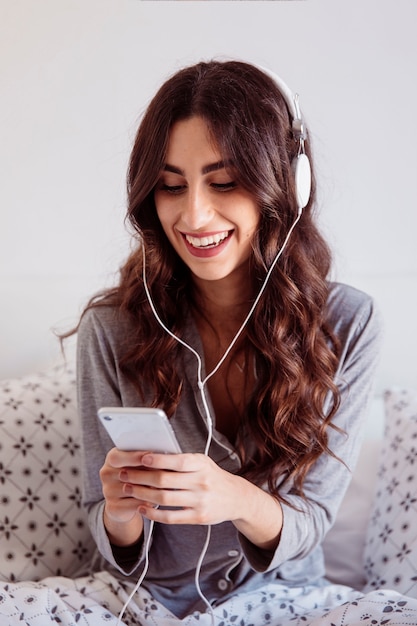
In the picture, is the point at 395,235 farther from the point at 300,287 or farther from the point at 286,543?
the point at 286,543

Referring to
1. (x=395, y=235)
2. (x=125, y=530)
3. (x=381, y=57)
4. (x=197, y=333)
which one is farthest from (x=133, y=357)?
(x=381, y=57)

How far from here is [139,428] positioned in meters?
0.80

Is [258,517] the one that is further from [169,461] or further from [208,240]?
[208,240]

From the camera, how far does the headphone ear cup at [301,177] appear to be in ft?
3.30

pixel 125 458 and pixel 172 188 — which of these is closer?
pixel 125 458

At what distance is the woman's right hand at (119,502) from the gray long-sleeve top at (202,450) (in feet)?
0.08

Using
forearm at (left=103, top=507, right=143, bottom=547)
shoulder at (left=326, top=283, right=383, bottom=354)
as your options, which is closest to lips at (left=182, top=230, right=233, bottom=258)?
shoulder at (left=326, top=283, right=383, bottom=354)

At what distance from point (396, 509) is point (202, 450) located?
0.35 meters

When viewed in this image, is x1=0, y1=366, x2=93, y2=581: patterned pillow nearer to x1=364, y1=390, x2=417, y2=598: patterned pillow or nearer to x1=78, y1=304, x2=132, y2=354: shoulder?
x1=78, y1=304, x2=132, y2=354: shoulder

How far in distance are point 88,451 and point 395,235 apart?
0.75 meters

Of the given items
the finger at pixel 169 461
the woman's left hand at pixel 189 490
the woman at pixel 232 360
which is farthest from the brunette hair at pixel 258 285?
the finger at pixel 169 461

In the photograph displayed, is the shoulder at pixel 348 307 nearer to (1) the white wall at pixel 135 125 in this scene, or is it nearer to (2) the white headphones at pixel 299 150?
(2) the white headphones at pixel 299 150

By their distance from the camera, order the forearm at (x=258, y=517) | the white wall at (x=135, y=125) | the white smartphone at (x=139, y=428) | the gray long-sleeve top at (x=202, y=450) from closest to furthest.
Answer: the white smartphone at (x=139, y=428) < the forearm at (x=258, y=517) < the gray long-sleeve top at (x=202, y=450) < the white wall at (x=135, y=125)

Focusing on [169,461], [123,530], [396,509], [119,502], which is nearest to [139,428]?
[169,461]
